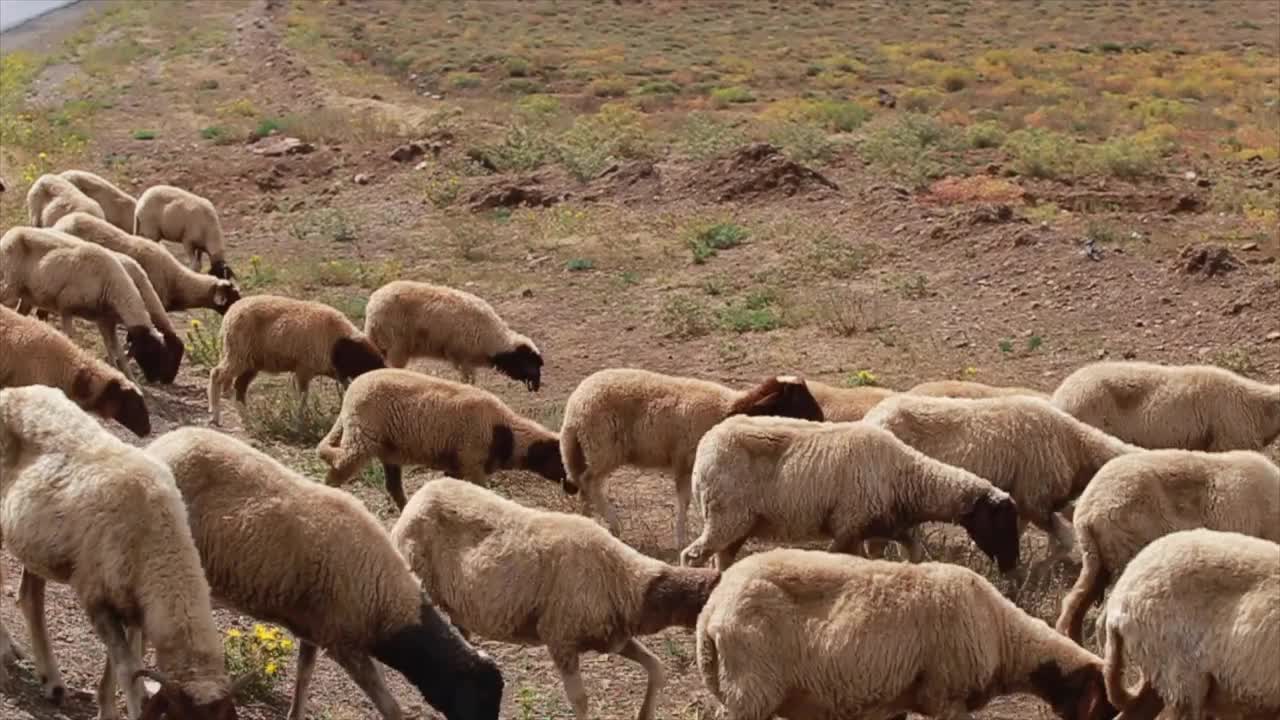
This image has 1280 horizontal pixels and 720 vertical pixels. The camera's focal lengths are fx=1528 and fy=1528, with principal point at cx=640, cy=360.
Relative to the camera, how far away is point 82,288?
1409 centimetres

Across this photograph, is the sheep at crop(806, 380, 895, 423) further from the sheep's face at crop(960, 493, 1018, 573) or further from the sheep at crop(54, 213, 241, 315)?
the sheep at crop(54, 213, 241, 315)

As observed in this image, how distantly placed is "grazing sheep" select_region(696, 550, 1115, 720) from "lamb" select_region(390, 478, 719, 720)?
0.72m

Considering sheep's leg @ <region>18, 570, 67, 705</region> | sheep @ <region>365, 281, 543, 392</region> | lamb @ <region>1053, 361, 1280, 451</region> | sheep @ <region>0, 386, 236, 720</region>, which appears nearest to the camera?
sheep @ <region>0, 386, 236, 720</region>

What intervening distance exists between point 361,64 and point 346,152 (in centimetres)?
2035

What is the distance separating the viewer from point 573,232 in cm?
2292

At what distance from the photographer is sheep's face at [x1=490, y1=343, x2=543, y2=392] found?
14.9 metres

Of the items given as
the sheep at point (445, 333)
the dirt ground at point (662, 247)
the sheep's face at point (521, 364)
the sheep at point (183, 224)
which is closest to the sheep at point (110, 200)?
the sheep at point (183, 224)

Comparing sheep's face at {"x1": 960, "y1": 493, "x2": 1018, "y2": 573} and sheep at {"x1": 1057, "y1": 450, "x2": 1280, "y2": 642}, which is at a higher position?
sheep at {"x1": 1057, "y1": 450, "x2": 1280, "y2": 642}

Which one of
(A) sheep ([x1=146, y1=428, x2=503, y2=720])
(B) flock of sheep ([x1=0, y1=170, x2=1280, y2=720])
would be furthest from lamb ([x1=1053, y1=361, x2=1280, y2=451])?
(A) sheep ([x1=146, y1=428, x2=503, y2=720])

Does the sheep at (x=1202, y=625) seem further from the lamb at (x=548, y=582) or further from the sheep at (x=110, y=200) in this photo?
the sheep at (x=110, y=200)

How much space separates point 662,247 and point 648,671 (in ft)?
45.2

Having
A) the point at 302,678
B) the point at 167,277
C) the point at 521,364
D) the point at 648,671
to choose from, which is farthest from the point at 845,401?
the point at 167,277

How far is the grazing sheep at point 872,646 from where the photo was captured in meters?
7.40

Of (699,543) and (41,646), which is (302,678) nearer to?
(41,646)
